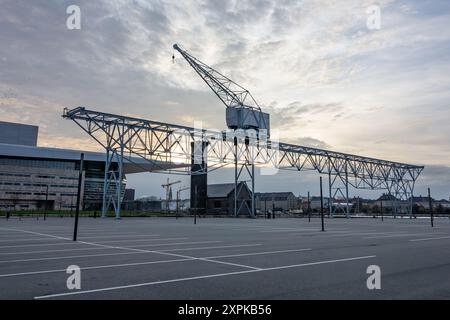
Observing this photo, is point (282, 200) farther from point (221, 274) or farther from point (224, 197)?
point (221, 274)

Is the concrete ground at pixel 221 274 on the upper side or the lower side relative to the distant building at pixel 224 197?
lower

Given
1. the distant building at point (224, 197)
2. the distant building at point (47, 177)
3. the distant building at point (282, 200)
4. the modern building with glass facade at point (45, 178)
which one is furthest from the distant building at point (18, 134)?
the distant building at point (282, 200)

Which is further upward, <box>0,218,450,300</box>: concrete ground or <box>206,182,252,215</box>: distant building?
<box>206,182,252,215</box>: distant building

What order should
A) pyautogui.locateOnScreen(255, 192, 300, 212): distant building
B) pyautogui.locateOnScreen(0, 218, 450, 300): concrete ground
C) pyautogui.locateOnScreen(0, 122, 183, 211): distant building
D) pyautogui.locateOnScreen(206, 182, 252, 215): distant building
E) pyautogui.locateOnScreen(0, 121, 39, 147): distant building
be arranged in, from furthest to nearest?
1. pyautogui.locateOnScreen(255, 192, 300, 212): distant building
2. pyautogui.locateOnScreen(0, 121, 39, 147): distant building
3. pyautogui.locateOnScreen(0, 122, 183, 211): distant building
4. pyautogui.locateOnScreen(206, 182, 252, 215): distant building
5. pyautogui.locateOnScreen(0, 218, 450, 300): concrete ground

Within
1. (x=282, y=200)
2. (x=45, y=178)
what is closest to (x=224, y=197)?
Result: (x=45, y=178)

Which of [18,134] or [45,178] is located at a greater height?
[18,134]

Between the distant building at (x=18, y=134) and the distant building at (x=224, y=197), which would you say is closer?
the distant building at (x=224, y=197)

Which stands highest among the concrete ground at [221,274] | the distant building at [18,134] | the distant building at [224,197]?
the distant building at [18,134]

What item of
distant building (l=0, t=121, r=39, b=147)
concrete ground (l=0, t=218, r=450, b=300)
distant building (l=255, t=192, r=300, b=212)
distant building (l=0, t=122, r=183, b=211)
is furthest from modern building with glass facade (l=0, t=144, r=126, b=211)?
concrete ground (l=0, t=218, r=450, b=300)

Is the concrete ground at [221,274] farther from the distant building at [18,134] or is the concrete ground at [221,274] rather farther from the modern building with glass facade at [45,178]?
the distant building at [18,134]

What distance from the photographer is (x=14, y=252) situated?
12.7 metres

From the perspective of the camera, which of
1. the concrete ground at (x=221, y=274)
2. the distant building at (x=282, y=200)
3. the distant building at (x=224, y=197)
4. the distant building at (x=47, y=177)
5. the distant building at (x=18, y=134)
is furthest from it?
the distant building at (x=282, y=200)

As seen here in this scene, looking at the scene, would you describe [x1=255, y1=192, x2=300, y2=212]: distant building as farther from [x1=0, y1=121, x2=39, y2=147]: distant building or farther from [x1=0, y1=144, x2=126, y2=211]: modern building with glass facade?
[x1=0, y1=121, x2=39, y2=147]: distant building
